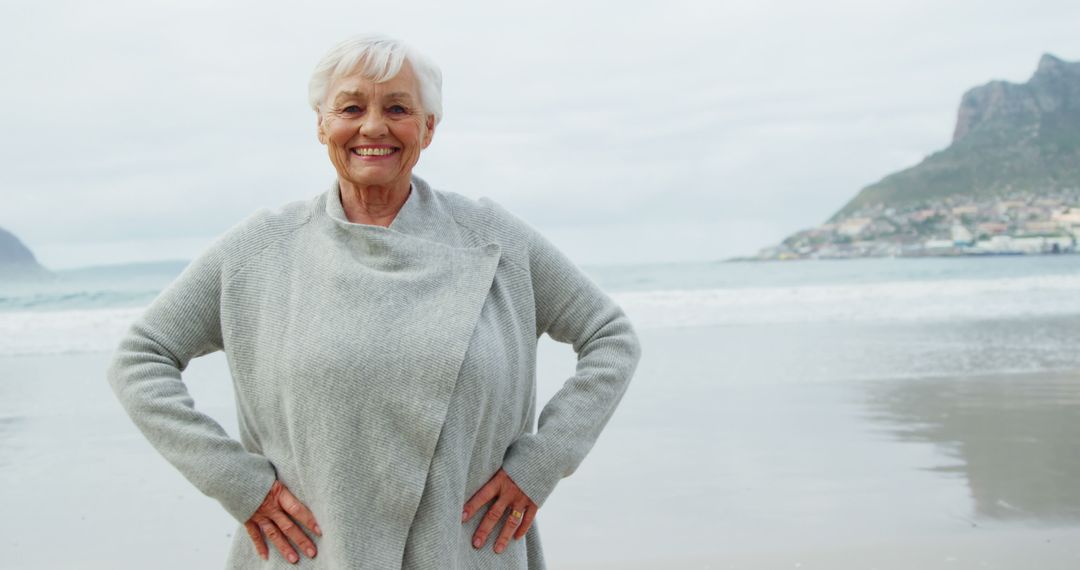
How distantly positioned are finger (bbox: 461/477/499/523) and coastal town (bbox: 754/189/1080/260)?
106ft

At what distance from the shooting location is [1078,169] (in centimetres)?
3488

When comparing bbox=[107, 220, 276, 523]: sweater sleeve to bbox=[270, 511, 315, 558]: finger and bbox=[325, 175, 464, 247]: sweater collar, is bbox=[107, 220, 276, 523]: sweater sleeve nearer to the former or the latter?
bbox=[270, 511, 315, 558]: finger

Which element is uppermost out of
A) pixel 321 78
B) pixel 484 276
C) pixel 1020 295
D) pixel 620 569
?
pixel 321 78

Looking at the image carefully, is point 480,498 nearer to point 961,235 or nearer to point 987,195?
point 961,235

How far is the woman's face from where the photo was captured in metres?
1.57

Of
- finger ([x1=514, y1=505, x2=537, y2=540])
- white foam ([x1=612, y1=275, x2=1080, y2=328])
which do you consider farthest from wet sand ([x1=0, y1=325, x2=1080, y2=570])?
white foam ([x1=612, y1=275, x2=1080, y2=328])

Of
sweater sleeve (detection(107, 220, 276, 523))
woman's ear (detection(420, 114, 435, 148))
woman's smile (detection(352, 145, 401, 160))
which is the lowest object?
sweater sleeve (detection(107, 220, 276, 523))

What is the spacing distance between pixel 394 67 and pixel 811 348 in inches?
349

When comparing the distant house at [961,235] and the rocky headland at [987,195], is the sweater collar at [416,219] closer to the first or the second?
the rocky headland at [987,195]

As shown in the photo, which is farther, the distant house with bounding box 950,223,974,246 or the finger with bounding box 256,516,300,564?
the distant house with bounding box 950,223,974,246

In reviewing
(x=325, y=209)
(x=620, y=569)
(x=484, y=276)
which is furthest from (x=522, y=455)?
(x=620, y=569)

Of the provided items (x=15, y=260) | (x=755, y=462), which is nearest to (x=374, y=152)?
(x=755, y=462)

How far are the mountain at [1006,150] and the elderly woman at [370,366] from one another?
35468mm

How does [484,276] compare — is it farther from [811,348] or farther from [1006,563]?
[811,348]
